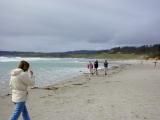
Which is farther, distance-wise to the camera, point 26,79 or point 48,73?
point 48,73

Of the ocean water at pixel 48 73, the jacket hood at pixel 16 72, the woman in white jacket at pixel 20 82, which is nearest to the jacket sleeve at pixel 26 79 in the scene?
the woman in white jacket at pixel 20 82

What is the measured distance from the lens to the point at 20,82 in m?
8.00

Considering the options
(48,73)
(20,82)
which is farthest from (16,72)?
(48,73)

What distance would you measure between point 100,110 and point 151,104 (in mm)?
2461

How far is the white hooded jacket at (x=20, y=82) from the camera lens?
7.96 metres

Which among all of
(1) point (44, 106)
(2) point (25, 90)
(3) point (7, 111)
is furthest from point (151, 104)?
(2) point (25, 90)

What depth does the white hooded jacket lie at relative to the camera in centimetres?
796

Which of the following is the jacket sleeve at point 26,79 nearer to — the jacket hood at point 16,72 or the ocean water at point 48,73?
the jacket hood at point 16,72

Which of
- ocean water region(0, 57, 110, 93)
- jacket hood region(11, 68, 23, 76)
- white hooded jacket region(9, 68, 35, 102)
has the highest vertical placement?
jacket hood region(11, 68, 23, 76)

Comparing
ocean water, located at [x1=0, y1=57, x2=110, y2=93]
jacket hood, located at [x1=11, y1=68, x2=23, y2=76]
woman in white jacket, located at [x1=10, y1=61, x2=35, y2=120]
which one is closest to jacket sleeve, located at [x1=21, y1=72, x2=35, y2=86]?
woman in white jacket, located at [x1=10, y1=61, x2=35, y2=120]

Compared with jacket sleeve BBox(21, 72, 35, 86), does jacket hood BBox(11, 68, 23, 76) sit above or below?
above

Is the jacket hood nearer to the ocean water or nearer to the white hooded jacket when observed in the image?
the white hooded jacket

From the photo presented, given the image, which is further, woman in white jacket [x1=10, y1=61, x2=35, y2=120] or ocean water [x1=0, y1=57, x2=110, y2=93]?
ocean water [x1=0, y1=57, x2=110, y2=93]

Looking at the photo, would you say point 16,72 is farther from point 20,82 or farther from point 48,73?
point 48,73
